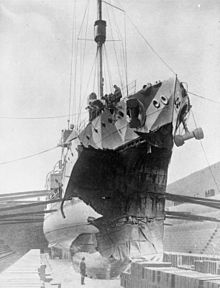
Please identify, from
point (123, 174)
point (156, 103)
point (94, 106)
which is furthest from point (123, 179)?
point (156, 103)

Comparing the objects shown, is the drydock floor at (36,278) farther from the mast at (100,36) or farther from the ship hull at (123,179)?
the mast at (100,36)

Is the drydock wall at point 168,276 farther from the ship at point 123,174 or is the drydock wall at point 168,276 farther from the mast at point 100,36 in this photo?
the mast at point 100,36

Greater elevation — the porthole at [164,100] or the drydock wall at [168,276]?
the porthole at [164,100]

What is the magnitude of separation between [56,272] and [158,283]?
5.96 m

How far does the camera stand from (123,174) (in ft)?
36.1

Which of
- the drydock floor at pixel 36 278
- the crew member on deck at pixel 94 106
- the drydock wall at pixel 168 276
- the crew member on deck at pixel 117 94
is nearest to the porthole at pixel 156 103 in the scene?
the crew member on deck at pixel 117 94

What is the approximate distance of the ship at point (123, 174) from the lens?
9617 millimetres

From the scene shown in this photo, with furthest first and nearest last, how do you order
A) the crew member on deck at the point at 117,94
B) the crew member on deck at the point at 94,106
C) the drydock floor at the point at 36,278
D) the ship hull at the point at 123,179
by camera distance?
the crew member on deck at the point at 94,106
the crew member on deck at the point at 117,94
the ship hull at the point at 123,179
the drydock floor at the point at 36,278

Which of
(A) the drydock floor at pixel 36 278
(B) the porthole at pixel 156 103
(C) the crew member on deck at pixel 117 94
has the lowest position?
(A) the drydock floor at pixel 36 278

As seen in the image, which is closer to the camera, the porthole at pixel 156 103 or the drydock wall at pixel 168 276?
the drydock wall at pixel 168 276

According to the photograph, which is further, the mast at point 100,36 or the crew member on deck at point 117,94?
the mast at point 100,36

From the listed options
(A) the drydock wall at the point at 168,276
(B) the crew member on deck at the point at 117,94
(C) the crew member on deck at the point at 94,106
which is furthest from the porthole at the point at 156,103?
(A) the drydock wall at the point at 168,276

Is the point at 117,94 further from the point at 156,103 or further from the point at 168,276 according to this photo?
the point at 168,276

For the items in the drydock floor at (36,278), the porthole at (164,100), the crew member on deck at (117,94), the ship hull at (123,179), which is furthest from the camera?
the crew member on deck at (117,94)
